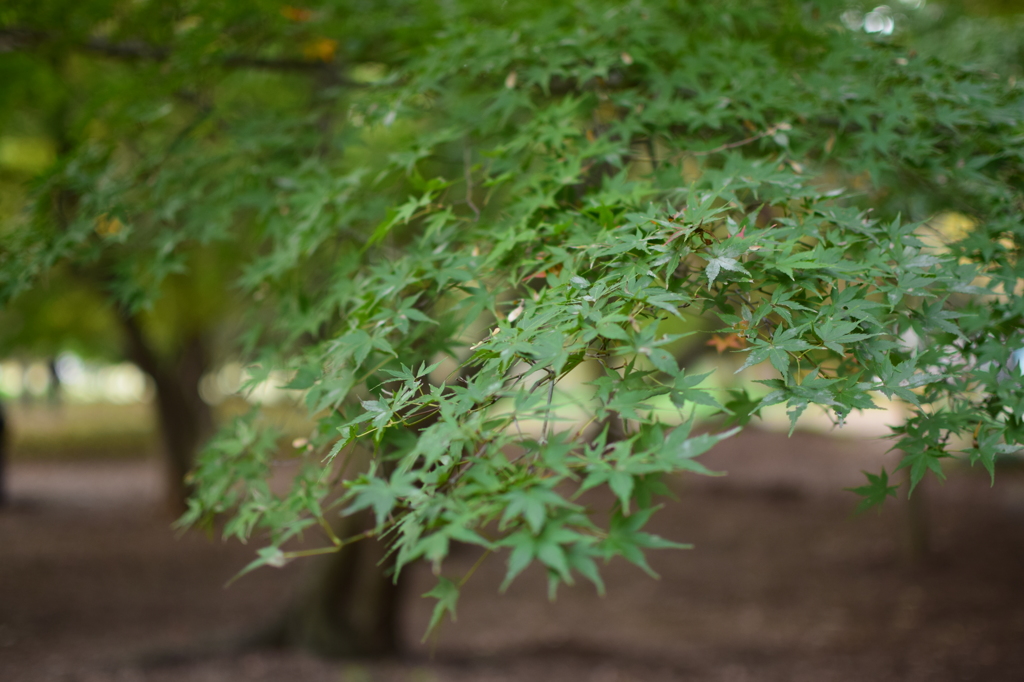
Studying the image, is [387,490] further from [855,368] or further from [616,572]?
[616,572]

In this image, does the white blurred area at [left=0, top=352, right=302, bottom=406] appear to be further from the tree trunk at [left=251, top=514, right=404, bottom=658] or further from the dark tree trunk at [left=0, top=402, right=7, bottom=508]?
the tree trunk at [left=251, top=514, right=404, bottom=658]

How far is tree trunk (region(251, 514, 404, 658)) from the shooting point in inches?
200

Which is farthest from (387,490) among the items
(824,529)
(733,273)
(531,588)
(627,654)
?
(824,529)

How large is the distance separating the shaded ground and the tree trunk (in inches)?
6.4

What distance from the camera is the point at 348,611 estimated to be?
5.14 meters

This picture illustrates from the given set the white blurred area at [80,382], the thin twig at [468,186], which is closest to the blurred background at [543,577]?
the thin twig at [468,186]

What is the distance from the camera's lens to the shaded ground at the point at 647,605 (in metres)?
4.93

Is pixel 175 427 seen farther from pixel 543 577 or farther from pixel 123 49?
pixel 123 49

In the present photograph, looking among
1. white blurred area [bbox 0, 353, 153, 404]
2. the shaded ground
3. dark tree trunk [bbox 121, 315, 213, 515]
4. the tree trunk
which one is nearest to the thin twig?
the tree trunk

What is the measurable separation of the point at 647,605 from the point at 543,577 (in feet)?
4.42

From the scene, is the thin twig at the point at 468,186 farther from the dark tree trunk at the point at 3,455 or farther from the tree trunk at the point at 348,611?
the dark tree trunk at the point at 3,455

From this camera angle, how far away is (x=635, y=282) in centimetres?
165

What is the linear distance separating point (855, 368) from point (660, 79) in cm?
137

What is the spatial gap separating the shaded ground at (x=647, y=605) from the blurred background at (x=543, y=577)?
28 mm
